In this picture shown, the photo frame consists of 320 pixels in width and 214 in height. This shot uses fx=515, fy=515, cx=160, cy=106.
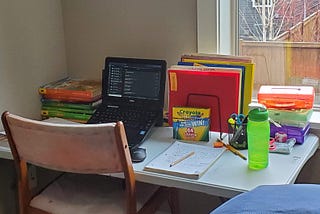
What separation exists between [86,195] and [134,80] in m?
0.52

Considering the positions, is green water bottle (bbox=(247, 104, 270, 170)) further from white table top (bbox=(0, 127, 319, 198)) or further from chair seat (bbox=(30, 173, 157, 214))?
chair seat (bbox=(30, 173, 157, 214))

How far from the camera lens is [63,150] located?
1.65 m

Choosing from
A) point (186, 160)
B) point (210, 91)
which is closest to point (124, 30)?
point (210, 91)

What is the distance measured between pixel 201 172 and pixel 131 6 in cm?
92

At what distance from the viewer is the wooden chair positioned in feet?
5.24

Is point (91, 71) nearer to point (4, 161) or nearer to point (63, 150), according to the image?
point (4, 161)

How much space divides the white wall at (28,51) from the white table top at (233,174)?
0.68 metres

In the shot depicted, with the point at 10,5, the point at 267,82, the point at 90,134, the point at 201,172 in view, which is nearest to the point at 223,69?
the point at 267,82

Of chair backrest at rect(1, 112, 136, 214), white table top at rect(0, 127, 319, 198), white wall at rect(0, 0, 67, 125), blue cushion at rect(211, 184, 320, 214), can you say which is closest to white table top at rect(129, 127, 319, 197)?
white table top at rect(0, 127, 319, 198)

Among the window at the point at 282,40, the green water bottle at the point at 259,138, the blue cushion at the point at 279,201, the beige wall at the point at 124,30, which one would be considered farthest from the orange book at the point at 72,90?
the blue cushion at the point at 279,201

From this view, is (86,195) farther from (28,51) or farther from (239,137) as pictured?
(28,51)

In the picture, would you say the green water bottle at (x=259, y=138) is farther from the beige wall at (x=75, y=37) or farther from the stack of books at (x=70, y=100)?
the stack of books at (x=70, y=100)

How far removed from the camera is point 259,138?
169 cm

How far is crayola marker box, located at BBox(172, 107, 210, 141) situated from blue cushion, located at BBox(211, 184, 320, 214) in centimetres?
71
